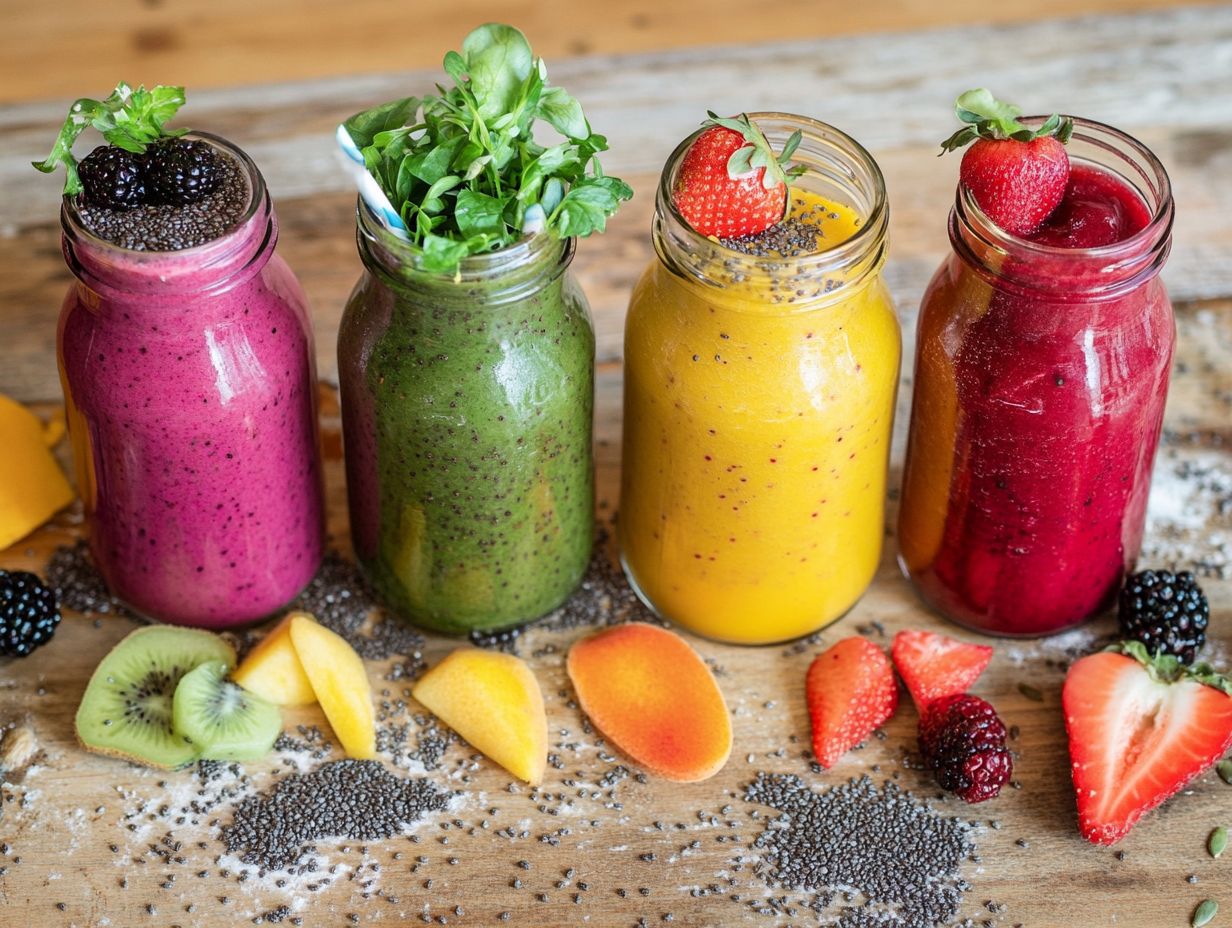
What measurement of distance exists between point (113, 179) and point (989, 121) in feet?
2.46

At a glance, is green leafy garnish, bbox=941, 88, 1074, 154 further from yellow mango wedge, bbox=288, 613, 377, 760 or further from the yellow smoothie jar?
yellow mango wedge, bbox=288, 613, 377, 760

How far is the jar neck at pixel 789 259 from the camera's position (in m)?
1.40

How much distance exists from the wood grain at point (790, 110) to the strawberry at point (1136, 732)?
565mm

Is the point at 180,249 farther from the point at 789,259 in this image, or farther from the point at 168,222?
the point at 789,259

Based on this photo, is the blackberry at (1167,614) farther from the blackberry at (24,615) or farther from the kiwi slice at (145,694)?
the blackberry at (24,615)

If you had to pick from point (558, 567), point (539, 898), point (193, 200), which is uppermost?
point (193, 200)

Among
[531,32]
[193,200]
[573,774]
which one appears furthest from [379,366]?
[531,32]

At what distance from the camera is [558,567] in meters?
1.71

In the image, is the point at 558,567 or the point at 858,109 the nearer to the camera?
the point at 558,567

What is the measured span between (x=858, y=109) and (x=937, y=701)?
3.04 ft

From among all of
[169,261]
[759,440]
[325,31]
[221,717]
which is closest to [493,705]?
[221,717]

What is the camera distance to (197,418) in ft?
4.94

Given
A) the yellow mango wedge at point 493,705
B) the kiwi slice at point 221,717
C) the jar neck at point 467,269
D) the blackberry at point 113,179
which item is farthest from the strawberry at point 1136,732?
the blackberry at point 113,179

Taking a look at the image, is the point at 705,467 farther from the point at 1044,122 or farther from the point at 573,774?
the point at 1044,122
